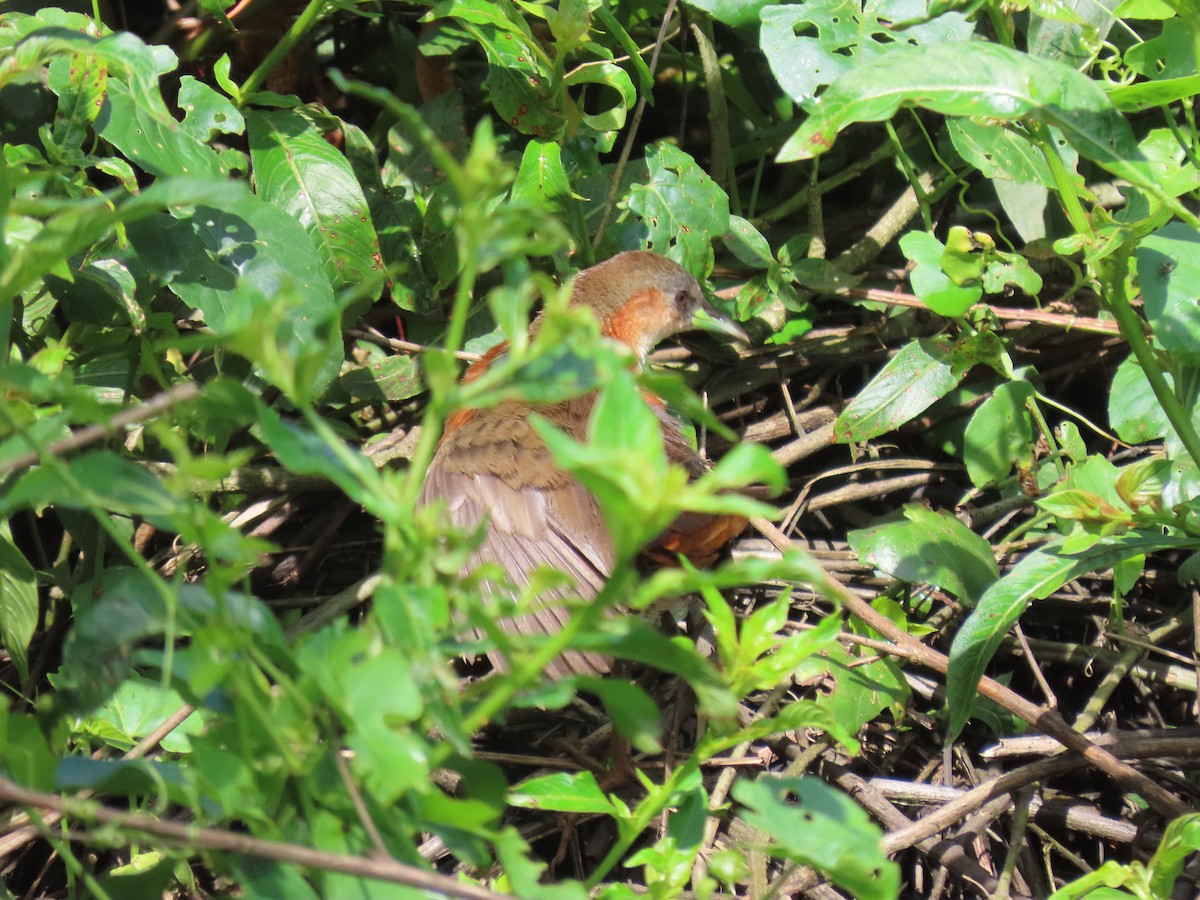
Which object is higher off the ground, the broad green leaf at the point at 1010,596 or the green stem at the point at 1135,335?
the green stem at the point at 1135,335

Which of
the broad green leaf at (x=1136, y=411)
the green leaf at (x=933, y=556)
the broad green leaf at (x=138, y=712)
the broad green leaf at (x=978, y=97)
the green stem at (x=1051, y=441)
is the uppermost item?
the broad green leaf at (x=978, y=97)

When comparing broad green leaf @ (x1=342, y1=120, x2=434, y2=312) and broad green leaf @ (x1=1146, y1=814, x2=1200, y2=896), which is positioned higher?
broad green leaf @ (x1=342, y1=120, x2=434, y2=312)

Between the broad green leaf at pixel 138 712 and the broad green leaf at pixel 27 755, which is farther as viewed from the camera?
the broad green leaf at pixel 138 712

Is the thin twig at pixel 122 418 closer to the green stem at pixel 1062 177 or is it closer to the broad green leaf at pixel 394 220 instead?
the green stem at pixel 1062 177

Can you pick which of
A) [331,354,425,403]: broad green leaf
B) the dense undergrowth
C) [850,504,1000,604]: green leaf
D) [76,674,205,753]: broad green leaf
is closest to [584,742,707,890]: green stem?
the dense undergrowth

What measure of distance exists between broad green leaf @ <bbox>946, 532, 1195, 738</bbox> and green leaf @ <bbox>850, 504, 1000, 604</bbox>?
302 mm

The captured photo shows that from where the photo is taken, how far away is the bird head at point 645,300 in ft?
11.5

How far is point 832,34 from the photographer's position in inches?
110

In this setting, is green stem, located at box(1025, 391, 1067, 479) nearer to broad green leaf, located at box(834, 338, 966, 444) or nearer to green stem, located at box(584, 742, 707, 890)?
broad green leaf, located at box(834, 338, 966, 444)

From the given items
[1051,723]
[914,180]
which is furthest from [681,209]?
[1051,723]

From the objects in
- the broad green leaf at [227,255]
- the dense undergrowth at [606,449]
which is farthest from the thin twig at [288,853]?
the broad green leaf at [227,255]

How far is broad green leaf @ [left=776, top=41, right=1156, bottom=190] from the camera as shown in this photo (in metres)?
1.72

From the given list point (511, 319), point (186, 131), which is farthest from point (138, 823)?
point (186, 131)

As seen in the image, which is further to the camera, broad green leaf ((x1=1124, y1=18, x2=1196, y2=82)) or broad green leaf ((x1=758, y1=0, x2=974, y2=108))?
broad green leaf ((x1=758, y1=0, x2=974, y2=108))
